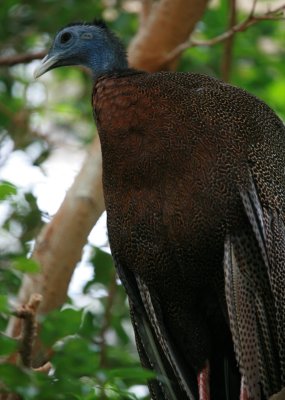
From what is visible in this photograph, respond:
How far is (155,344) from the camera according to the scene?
15.4ft

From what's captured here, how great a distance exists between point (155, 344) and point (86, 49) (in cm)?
172

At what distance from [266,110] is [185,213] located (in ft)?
2.64

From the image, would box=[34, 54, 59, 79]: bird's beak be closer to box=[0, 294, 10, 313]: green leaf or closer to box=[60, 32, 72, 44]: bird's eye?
box=[60, 32, 72, 44]: bird's eye

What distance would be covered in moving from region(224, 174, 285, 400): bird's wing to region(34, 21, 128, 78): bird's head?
1.25 metres

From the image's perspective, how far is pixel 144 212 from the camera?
4.46 metres

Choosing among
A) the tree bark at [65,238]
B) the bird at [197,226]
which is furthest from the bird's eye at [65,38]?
the tree bark at [65,238]

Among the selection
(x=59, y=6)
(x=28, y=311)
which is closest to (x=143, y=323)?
(x=28, y=311)

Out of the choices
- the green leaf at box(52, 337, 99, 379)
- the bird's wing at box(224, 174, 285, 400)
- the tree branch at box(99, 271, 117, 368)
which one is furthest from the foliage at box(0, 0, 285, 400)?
the green leaf at box(52, 337, 99, 379)

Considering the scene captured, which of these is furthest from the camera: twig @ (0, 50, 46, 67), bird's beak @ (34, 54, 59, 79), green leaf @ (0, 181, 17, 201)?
twig @ (0, 50, 46, 67)

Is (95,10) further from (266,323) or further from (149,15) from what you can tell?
(266,323)

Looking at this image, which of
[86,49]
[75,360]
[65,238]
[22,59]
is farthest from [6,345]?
[22,59]

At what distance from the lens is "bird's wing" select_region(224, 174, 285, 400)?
14.1ft

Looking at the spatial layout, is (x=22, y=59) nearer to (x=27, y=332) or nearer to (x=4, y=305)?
(x=27, y=332)

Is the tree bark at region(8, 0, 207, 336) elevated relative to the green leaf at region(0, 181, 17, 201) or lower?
lower
